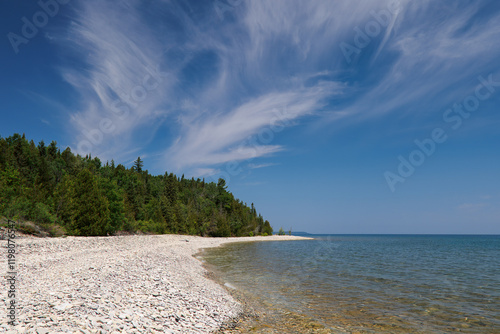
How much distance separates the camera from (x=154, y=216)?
81812 millimetres

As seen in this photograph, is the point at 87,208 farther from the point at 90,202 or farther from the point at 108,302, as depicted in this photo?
the point at 108,302

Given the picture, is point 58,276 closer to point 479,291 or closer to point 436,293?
point 436,293

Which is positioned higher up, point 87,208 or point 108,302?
point 87,208

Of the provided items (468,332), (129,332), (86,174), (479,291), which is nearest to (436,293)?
(479,291)

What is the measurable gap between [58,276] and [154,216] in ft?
235

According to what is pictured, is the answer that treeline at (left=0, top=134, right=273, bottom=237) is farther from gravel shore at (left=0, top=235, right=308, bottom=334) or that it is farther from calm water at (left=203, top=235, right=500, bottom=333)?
calm water at (left=203, top=235, right=500, bottom=333)

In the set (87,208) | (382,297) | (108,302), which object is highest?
(87,208)

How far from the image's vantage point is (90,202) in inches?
1784

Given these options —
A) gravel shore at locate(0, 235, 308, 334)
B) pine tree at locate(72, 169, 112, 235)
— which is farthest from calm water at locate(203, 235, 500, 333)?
pine tree at locate(72, 169, 112, 235)

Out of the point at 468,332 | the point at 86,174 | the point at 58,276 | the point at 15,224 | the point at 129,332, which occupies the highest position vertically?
the point at 86,174

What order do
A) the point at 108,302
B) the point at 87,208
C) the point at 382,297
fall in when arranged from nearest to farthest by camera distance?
the point at 108,302, the point at 382,297, the point at 87,208

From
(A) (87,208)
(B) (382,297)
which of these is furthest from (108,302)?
(A) (87,208)

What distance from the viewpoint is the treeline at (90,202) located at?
135 ft

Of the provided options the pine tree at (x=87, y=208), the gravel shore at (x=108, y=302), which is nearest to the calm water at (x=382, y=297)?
the gravel shore at (x=108, y=302)
